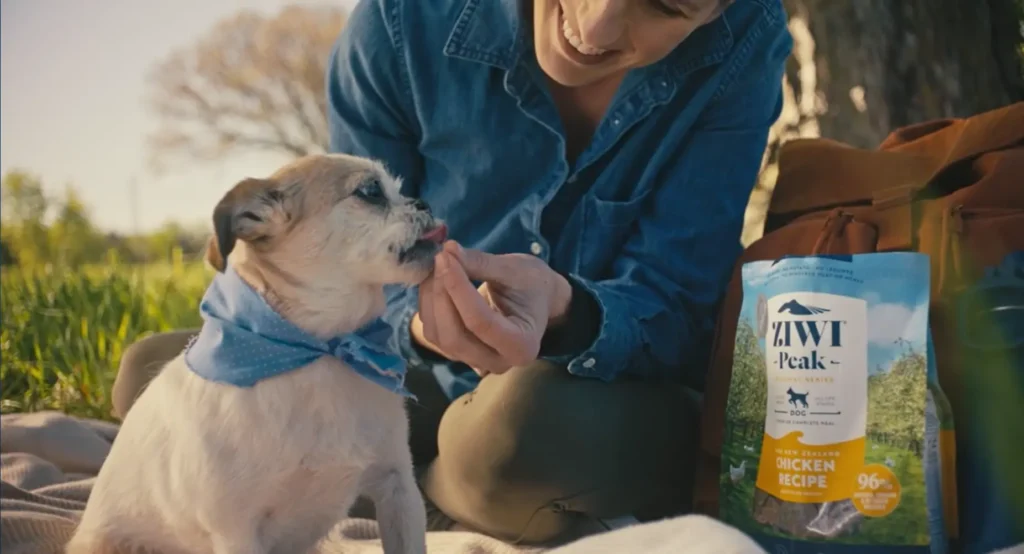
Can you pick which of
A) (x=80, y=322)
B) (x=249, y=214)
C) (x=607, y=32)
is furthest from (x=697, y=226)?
(x=80, y=322)

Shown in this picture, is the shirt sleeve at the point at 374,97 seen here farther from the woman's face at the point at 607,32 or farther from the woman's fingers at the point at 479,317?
the woman's fingers at the point at 479,317

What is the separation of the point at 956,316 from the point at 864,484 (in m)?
0.28

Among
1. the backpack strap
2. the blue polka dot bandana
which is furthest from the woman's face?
the blue polka dot bandana

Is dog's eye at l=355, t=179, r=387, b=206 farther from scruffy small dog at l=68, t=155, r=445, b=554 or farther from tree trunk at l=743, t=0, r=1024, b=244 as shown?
tree trunk at l=743, t=0, r=1024, b=244

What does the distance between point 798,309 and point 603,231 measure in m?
0.43

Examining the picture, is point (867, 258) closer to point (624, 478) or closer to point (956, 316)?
point (956, 316)

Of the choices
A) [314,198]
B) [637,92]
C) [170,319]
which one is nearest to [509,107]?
[637,92]

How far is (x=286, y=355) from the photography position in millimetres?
1248

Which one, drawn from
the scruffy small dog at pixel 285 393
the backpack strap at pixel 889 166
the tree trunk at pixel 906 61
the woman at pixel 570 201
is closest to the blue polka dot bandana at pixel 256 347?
the scruffy small dog at pixel 285 393

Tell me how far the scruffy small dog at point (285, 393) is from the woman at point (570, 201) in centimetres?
30

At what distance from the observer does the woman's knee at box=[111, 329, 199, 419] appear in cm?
195

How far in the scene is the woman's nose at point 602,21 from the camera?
1.45 m

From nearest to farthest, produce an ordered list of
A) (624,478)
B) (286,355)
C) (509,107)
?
(286,355), (624,478), (509,107)

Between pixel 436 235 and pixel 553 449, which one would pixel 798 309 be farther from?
pixel 436 235
